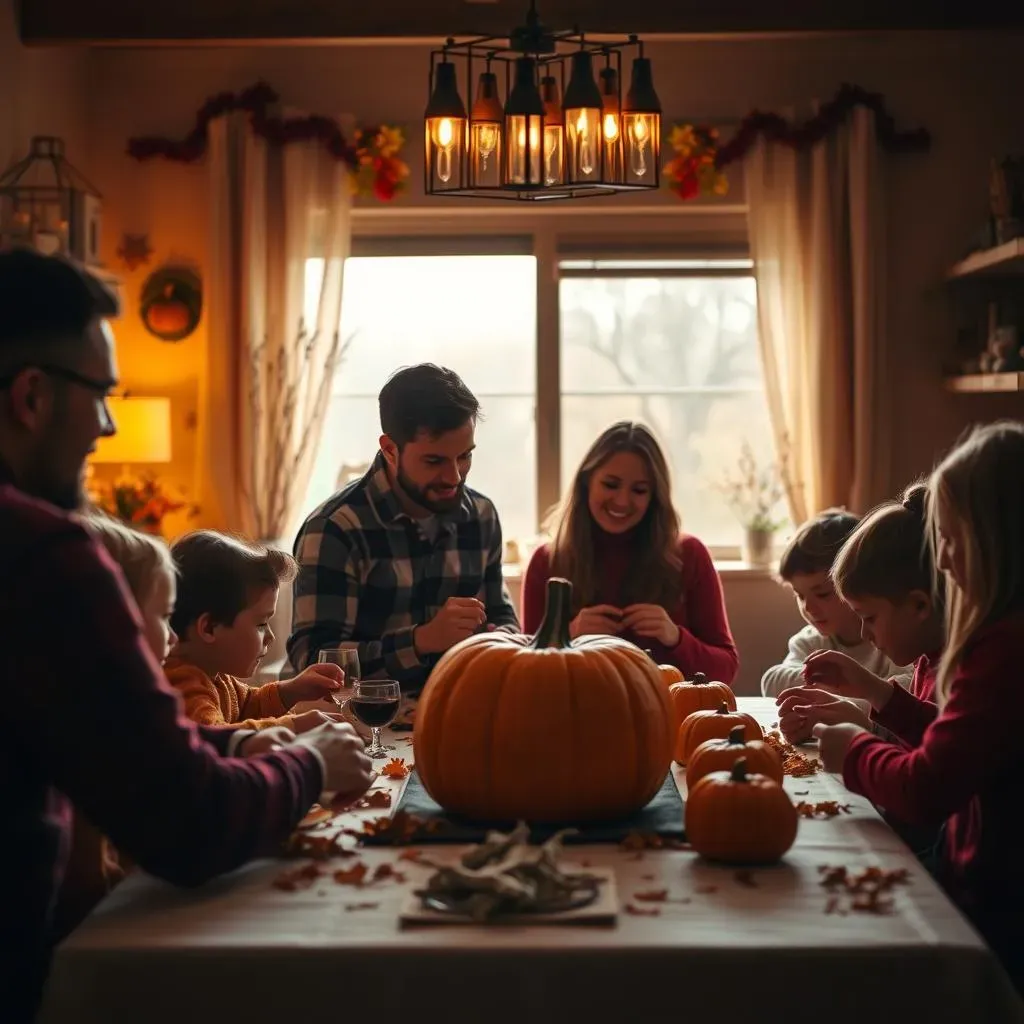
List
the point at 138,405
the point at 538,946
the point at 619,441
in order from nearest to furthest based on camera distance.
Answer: the point at 538,946
the point at 619,441
the point at 138,405

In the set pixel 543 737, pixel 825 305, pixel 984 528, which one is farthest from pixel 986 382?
pixel 543 737

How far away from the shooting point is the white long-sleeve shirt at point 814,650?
8.73 ft

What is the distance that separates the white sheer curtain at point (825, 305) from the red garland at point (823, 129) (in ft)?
0.12

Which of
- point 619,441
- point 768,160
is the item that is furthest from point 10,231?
point 768,160

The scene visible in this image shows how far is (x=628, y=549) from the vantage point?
3.37 meters

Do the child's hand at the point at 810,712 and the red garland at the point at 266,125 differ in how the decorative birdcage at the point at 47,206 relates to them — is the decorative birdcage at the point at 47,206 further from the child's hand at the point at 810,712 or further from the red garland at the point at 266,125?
the child's hand at the point at 810,712

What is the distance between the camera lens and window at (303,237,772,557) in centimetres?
522

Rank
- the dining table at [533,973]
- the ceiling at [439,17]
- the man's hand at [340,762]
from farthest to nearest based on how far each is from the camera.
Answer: the ceiling at [439,17]
the man's hand at [340,762]
the dining table at [533,973]

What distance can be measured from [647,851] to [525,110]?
1418 millimetres

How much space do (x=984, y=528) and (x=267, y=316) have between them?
12.1 feet

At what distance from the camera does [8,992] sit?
1.36 metres

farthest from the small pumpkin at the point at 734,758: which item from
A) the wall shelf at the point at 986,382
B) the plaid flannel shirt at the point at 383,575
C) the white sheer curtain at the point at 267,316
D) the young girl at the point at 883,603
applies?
the white sheer curtain at the point at 267,316

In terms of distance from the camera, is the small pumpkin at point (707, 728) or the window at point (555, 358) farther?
the window at point (555, 358)

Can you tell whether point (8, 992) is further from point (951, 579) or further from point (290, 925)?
point (951, 579)
